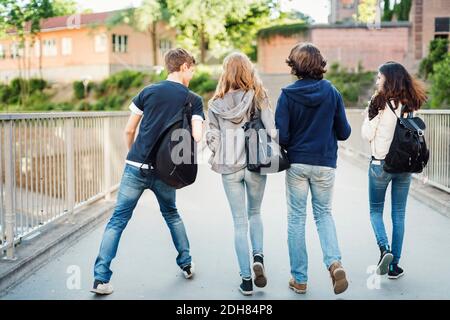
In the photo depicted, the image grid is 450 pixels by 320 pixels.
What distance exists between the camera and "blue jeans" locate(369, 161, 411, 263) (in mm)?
5262

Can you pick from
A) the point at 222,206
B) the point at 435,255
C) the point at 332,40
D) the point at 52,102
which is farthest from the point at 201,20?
the point at 435,255

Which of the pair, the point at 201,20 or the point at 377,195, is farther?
the point at 201,20

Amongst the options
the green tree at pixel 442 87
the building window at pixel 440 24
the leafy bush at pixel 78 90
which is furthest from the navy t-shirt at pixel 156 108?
the leafy bush at pixel 78 90

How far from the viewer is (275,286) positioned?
5.05 metres

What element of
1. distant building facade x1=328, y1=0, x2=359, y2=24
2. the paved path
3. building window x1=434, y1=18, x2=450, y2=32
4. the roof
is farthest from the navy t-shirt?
distant building facade x1=328, y1=0, x2=359, y2=24

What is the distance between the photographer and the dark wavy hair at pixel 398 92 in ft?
16.9

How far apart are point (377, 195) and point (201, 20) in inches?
1701

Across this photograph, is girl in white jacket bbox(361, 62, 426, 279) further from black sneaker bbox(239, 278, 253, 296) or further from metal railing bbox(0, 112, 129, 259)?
metal railing bbox(0, 112, 129, 259)

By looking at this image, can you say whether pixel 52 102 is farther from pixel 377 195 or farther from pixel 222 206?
pixel 377 195

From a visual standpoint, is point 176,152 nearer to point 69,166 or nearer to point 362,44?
point 69,166

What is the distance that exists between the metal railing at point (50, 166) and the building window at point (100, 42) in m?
46.6

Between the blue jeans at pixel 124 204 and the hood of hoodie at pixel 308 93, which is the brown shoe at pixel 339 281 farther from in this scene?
the blue jeans at pixel 124 204

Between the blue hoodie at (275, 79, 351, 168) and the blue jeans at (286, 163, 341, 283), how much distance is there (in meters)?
0.11
